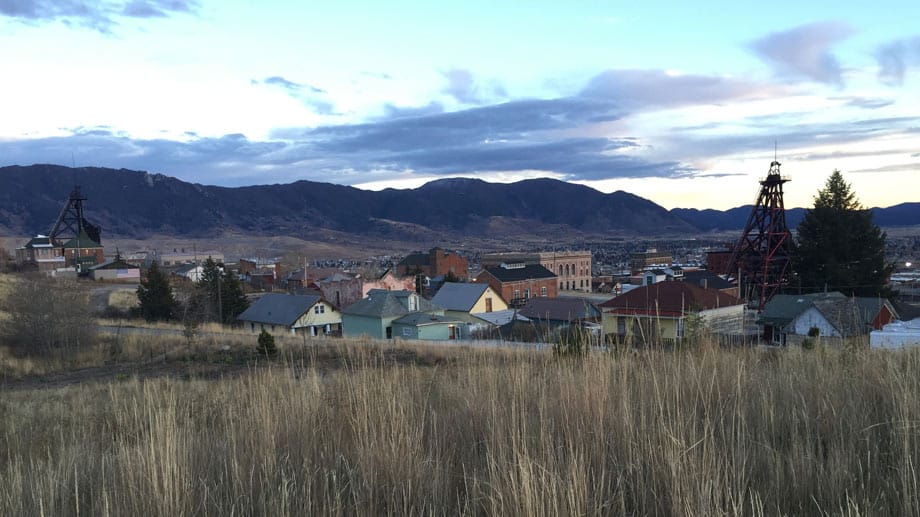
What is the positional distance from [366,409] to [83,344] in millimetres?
26602

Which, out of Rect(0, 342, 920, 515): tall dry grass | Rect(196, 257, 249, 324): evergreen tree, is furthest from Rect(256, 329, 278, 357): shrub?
Rect(196, 257, 249, 324): evergreen tree

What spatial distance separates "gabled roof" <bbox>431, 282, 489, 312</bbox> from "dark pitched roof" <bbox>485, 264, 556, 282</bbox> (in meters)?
13.5

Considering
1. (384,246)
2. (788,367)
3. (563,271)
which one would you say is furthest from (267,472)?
(384,246)

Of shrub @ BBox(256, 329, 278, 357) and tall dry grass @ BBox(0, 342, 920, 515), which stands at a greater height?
tall dry grass @ BBox(0, 342, 920, 515)

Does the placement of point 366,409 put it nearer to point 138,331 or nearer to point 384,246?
point 138,331

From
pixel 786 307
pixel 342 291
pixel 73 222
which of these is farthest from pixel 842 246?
pixel 73 222

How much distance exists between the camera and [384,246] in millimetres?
197125

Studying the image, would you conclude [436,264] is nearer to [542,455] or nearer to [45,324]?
[45,324]

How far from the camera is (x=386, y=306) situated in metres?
38.8

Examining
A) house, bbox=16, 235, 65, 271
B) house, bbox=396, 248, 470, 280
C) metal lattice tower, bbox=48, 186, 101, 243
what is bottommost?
house, bbox=396, 248, 470, 280

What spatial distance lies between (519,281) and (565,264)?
20.9 m

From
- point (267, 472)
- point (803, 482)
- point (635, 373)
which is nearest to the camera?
point (803, 482)

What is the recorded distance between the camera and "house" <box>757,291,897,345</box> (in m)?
23.9

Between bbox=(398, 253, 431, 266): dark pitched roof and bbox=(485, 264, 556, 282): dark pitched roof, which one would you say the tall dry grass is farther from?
bbox=(398, 253, 431, 266): dark pitched roof
